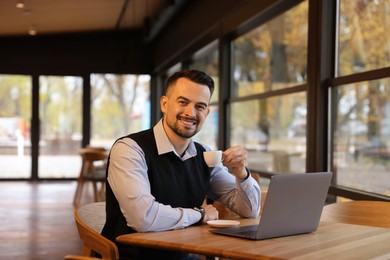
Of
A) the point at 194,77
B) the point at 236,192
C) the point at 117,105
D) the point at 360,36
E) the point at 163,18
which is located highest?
the point at 163,18

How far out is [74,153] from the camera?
38.0ft

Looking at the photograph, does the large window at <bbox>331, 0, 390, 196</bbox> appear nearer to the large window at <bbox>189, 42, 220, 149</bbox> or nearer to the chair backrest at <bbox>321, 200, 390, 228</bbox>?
the chair backrest at <bbox>321, 200, 390, 228</bbox>

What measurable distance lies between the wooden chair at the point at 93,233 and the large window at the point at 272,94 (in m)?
2.92

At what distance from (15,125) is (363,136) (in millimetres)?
8768

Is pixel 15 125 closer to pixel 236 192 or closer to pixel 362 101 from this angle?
pixel 362 101

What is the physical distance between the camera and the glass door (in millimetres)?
11398

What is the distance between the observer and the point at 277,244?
1.73 m

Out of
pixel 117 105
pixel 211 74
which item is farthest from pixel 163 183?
pixel 117 105

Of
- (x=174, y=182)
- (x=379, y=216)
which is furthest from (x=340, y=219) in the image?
(x=174, y=182)

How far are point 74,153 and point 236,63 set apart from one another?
5.98 meters

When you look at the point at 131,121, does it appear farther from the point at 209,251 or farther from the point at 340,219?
the point at 209,251

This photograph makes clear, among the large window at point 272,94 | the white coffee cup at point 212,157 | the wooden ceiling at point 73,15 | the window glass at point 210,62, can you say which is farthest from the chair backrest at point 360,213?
the wooden ceiling at point 73,15

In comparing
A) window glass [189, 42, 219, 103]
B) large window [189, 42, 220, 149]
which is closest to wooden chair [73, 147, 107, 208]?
large window [189, 42, 220, 149]

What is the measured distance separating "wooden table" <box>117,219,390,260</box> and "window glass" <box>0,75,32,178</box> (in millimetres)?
10025
